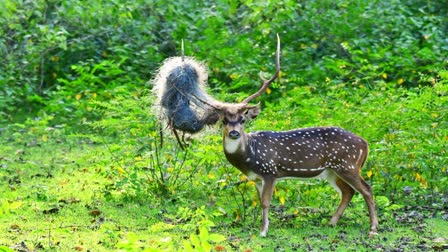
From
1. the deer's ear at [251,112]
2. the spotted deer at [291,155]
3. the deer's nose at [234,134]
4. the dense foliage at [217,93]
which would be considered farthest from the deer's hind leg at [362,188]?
the deer's nose at [234,134]

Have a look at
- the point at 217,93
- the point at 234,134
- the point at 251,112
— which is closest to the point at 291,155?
the point at 251,112

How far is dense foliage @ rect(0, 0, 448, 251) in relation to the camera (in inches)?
433

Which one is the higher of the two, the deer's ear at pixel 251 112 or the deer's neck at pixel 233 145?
the deer's ear at pixel 251 112

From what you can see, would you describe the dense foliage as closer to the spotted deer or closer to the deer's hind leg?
the deer's hind leg

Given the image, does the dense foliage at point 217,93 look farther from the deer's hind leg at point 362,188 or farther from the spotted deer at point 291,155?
the spotted deer at point 291,155

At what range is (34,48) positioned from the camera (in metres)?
16.5

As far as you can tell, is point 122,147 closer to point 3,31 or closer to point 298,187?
point 298,187

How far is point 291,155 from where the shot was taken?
10008 millimetres

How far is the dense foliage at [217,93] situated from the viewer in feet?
36.1

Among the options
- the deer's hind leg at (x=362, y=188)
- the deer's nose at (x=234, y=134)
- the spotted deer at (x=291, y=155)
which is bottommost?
the deer's hind leg at (x=362, y=188)

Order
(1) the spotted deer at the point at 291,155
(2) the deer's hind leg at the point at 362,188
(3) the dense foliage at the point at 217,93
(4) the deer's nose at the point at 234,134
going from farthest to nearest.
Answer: (3) the dense foliage at the point at 217,93 < (2) the deer's hind leg at the point at 362,188 < (1) the spotted deer at the point at 291,155 < (4) the deer's nose at the point at 234,134

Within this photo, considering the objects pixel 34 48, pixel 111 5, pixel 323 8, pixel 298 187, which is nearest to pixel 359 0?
pixel 323 8

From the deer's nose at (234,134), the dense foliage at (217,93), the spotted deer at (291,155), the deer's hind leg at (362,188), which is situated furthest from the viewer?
the dense foliage at (217,93)

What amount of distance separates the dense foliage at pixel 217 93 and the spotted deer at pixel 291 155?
35 centimetres
